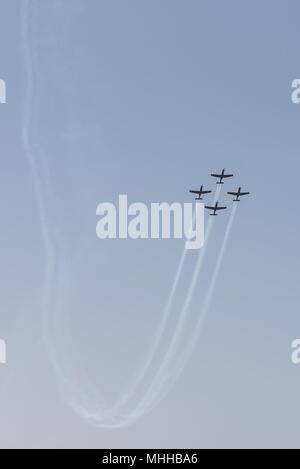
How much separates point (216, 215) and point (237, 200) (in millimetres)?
3293

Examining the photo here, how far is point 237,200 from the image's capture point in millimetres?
78188
